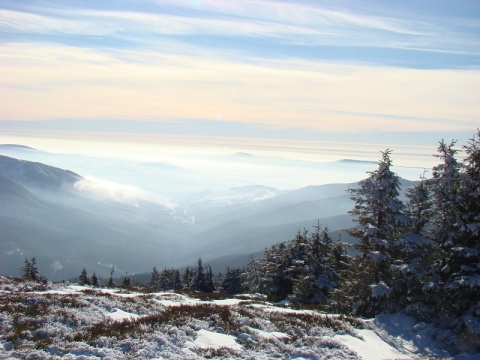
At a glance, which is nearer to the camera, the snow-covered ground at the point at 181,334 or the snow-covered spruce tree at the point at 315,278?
the snow-covered ground at the point at 181,334

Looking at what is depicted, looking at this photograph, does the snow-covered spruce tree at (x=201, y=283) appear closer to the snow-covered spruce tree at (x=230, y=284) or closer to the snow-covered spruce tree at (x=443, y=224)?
the snow-covered spruce tree at (x=230, y=284)

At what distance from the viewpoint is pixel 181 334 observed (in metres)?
13.3

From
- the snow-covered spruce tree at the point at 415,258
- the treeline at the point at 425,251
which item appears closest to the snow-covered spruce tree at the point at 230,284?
the treeline at the point at 425,251

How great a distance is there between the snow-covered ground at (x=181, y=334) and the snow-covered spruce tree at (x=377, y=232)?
127 inches

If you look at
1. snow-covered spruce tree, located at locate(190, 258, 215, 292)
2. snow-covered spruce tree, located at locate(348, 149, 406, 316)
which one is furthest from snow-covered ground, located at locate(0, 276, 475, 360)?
snow-covered spruce tree, located at locate(190, 258, 215, 292)

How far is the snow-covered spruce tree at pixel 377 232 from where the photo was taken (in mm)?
22875

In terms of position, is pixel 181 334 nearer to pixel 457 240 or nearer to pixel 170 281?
pixel 457 240

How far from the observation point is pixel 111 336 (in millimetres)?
12172

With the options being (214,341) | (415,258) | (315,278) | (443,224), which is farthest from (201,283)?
(214,341)

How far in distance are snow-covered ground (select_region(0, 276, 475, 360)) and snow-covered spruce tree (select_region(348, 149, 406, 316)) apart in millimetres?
3223

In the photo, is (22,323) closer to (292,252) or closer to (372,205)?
(372,205)

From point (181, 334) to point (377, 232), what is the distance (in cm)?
1452

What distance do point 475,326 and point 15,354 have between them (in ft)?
61.9

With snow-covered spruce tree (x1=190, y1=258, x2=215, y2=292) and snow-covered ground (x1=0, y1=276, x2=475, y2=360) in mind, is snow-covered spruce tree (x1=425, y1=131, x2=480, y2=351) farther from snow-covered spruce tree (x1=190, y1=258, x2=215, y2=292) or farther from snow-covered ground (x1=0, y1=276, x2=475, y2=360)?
snow-covered spruce tree (x1=190, y1=258, x2=215, y2=292)
